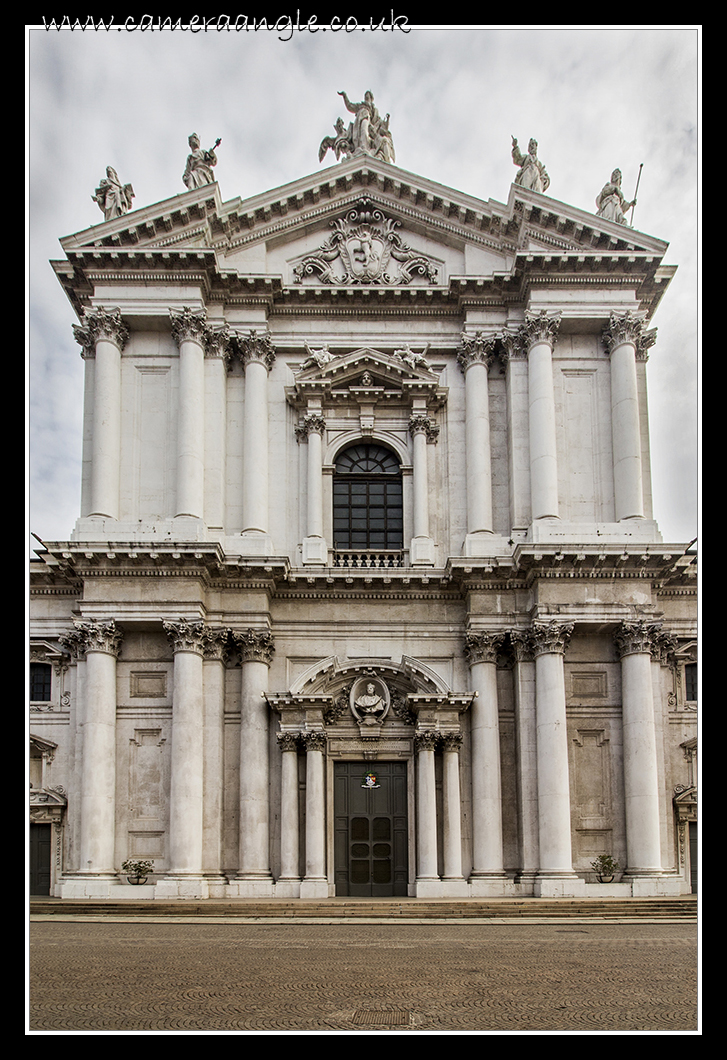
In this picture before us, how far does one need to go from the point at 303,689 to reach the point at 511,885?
7602 millimetres

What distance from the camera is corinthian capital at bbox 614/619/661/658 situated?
29406 mm

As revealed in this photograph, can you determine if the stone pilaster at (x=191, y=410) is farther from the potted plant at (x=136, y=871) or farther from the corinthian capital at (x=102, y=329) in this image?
the potted plant at (x=136, y=871)

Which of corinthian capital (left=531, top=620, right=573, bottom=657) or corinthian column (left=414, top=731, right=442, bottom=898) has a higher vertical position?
corinthian capital (left=531, top=620, right=573, bottom=657)

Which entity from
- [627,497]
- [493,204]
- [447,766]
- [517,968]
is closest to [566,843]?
[447,766]

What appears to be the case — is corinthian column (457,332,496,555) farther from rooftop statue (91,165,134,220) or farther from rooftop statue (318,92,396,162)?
rooftop statue (91,165,134,220)

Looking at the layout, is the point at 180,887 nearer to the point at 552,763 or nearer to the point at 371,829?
the point at 371,829

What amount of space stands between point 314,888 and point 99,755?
6623mm

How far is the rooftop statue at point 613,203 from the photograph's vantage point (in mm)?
33469

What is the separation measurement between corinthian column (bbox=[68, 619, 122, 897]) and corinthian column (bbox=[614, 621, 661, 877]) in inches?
534

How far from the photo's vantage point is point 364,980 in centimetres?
1297

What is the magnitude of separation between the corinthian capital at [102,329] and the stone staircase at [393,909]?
1553 centimetres

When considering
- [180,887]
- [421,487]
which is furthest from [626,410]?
[180,887]

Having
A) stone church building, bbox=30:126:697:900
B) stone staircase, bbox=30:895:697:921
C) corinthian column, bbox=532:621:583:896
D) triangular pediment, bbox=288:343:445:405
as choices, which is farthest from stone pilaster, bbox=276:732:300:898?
triangular pediment, bbox=288:343:445:405

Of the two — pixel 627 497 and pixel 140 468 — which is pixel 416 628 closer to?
pixel 627 497
